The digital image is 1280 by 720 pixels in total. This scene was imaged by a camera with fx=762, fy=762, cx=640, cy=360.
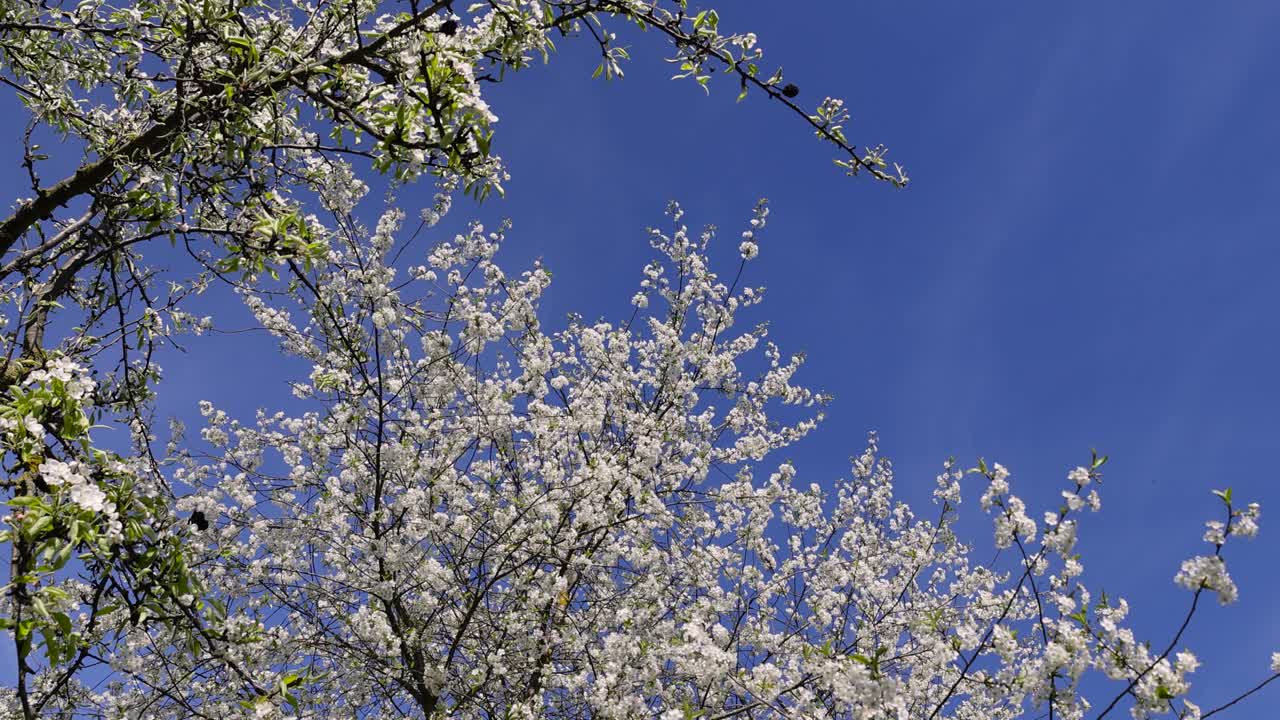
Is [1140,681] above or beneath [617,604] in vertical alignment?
beneath

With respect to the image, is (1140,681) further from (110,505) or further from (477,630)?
(477,630)

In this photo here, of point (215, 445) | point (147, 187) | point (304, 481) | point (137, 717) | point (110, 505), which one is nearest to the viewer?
point (110, 505)

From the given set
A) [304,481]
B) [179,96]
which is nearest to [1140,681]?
[179,96]

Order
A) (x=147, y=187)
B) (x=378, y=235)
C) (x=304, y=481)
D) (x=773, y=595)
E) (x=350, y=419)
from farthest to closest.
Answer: (x=773, y=595)
(x=378, y=235)
(x=304, y=481)
(x=350, y=419)
(x=147, y=187)

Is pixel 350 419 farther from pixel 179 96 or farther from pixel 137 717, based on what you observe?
pixel 179 96

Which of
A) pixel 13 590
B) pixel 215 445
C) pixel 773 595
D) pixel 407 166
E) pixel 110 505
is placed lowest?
pixel 13 590

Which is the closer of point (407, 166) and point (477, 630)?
point (407, 166)

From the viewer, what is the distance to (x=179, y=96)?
9.65 ft

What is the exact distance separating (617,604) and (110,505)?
573 centimetres

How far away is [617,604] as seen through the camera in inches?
298

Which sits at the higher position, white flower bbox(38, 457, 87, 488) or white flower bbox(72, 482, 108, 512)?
white flower bbox(38, 457, 87, 488)

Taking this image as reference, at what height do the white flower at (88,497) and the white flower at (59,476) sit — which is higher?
the white flower at (59,476)

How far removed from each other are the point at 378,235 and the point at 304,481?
7.42ft

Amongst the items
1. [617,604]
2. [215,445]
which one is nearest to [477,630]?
[617,604]
